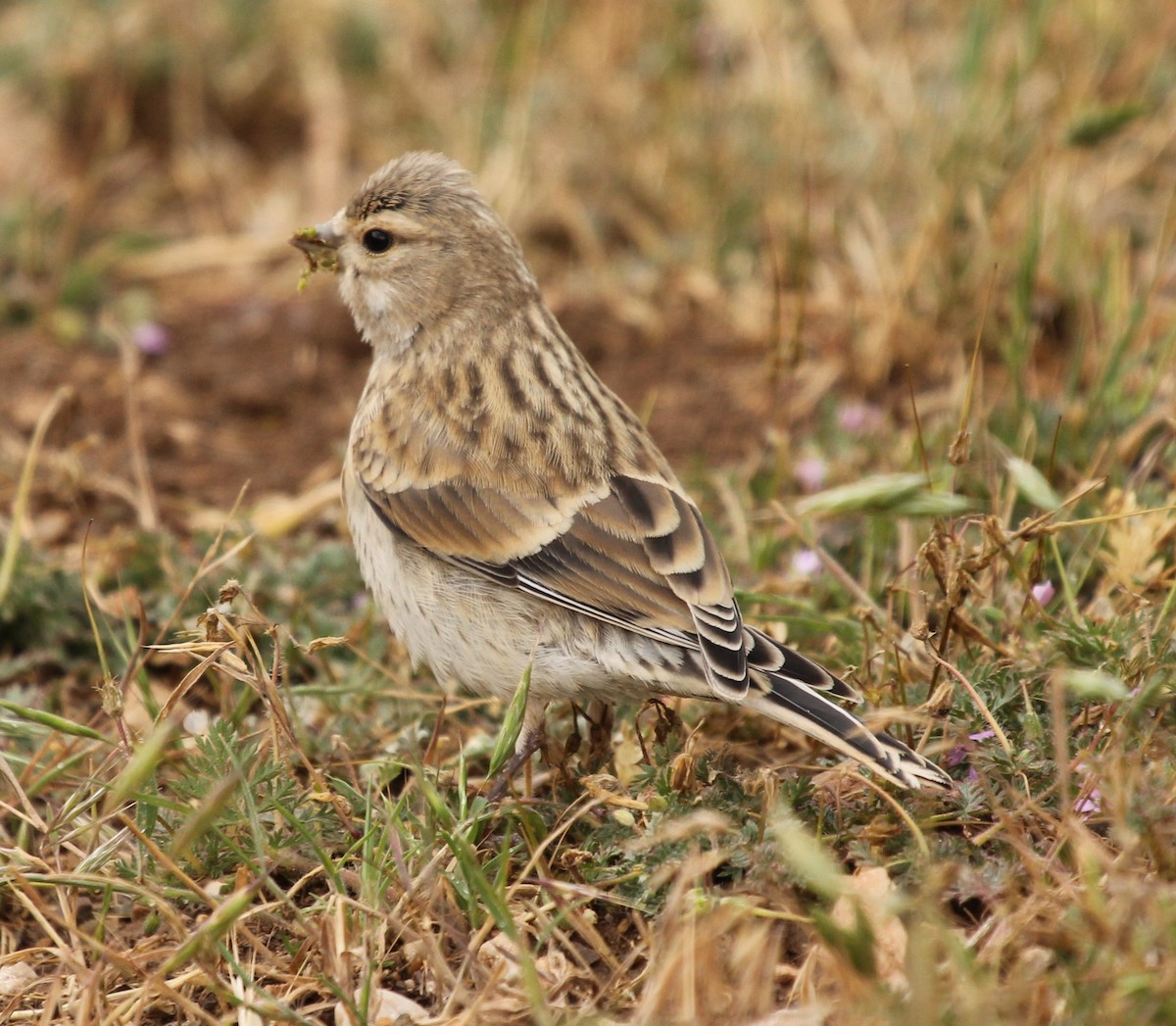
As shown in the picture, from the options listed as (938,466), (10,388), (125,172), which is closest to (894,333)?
(938,466)

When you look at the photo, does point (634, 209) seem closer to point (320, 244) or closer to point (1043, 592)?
point (320, 244)

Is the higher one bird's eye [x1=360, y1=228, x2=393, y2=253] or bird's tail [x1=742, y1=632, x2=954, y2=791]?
bird's eye [x1=360, y1=228, x2=393, y2=253]

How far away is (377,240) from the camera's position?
4.84m

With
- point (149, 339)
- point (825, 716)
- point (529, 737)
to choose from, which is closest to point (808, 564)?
point (529, 737)

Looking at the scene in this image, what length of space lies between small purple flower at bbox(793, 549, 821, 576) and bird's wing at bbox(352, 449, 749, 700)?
0.71 m

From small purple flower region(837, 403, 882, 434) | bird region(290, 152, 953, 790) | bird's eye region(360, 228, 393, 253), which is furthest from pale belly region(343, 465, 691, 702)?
small purple flower region(837, 403, 882, 434)

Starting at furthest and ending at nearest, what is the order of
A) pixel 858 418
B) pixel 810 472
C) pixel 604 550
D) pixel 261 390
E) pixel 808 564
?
1. pixel 261 390
2. pixel 858 418
3. pixel 810 472
4. pixel 808 564
5. pixel 604 550

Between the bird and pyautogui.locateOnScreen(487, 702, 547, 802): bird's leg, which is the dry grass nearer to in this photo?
pyautogui.locateOnScreen(487, 702, 547, 802): bird's leg

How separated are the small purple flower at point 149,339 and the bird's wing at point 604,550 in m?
2.74

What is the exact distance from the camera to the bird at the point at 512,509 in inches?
148

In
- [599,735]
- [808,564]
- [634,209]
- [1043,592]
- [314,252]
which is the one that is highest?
[314,252]

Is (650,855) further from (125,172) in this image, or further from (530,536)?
(125,172)

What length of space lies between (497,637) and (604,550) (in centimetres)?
37

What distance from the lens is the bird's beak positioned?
4.88 m
